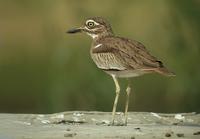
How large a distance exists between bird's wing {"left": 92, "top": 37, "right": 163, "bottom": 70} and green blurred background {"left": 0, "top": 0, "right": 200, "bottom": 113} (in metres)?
2.62

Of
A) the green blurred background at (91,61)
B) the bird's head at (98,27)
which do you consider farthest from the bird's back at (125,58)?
the green blurred background at (91,61)

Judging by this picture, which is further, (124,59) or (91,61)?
(91,61)

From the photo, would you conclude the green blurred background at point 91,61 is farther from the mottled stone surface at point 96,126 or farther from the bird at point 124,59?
the bird at point 124,59

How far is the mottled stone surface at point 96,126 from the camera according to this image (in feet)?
40.8

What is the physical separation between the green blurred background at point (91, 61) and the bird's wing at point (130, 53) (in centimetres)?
262

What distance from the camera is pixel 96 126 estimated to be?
43.3 ft

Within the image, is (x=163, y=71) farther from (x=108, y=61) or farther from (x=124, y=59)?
(x=108, y=61)

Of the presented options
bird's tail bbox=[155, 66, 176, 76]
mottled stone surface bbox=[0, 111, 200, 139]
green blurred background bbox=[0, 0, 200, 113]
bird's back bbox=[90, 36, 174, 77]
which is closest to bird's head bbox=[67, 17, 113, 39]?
bird's back bbox=[90, 36, 174, 77]

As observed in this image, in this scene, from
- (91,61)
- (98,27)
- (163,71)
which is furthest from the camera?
(91,61)

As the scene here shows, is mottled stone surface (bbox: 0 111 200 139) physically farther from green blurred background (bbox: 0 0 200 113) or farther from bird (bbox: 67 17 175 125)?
green blurred background (bbox: 0 0 200 113)

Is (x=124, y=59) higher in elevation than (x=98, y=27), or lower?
lower

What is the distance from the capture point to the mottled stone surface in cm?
1242

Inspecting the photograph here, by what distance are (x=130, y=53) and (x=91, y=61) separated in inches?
135

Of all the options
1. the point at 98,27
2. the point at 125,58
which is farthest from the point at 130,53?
the point at 98,27
